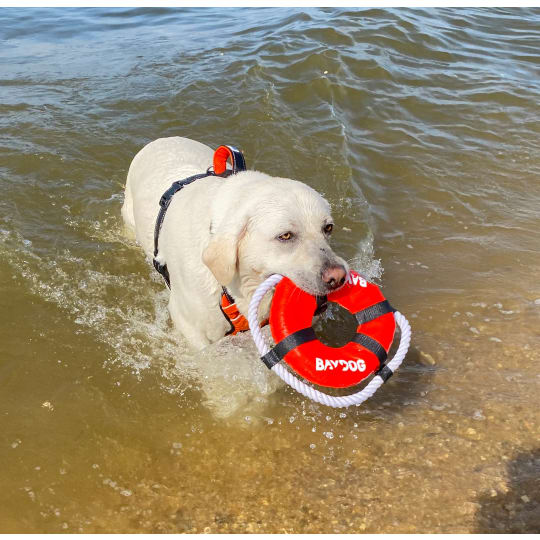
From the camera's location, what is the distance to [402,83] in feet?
33.1

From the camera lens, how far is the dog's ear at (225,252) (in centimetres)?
333

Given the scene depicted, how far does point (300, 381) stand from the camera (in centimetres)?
329

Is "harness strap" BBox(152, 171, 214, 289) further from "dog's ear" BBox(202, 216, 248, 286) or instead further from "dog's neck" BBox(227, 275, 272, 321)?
"dog's ear" BBox(202, 216, 248, 286)

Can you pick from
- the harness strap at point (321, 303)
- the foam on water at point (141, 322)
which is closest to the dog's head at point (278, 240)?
the harness strap at point (321, 303)

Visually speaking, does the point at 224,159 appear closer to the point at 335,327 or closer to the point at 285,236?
the point at 285,236

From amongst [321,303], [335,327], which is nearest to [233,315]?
[321,303]

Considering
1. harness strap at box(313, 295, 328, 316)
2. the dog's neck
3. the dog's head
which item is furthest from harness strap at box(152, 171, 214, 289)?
harness strap at box(313, 295, 328, 316)

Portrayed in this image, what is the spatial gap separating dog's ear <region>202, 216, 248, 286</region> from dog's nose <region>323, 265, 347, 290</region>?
0.61 metres

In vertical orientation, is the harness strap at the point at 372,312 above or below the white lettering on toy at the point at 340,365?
above

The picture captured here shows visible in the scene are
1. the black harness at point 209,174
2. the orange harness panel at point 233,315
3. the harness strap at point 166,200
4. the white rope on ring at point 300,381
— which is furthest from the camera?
the harness strap at point 166,200

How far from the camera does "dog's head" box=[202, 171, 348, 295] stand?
3295mm

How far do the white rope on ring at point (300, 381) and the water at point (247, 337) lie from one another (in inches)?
22.2

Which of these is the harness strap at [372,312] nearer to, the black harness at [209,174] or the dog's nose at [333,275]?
the dog's nose at [333,275]

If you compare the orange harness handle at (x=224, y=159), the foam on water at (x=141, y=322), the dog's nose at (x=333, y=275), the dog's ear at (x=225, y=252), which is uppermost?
the orange harness handle at (x=224, y=159)
